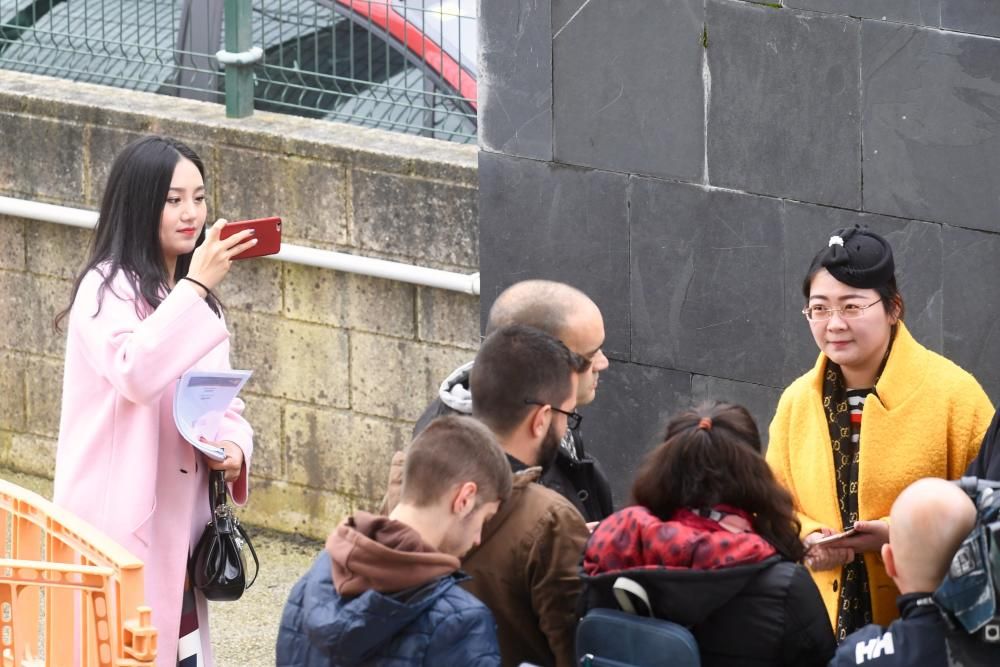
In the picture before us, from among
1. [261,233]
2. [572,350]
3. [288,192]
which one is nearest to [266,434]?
[288,192]

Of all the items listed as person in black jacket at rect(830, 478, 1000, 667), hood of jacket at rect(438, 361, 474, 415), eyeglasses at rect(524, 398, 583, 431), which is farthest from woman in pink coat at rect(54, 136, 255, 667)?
person in black jacket at rect(830, 478, 1000, 667)

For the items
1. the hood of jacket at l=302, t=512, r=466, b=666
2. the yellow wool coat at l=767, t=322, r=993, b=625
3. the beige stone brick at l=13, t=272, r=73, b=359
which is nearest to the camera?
the hood of jacket at l=302, t=512, r=466, b=666

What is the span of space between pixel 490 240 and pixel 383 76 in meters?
1.01

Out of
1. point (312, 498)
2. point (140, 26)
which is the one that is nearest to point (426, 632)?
→ point (312, 498)

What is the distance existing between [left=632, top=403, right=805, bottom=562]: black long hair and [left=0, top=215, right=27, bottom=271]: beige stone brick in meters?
4.56

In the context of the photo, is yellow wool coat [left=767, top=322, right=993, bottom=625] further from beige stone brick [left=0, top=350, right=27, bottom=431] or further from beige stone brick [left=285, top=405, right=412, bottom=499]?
beige stone brick [left=0, top=350, right=27, bottom=431]

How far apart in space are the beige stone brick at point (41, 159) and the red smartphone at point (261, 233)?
8.79 feet

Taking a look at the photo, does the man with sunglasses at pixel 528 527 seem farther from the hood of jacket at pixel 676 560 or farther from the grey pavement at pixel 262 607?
the grey pavement at pixel 262 607

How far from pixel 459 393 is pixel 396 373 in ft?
8.66

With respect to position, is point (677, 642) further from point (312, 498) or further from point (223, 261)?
point (312, 498)

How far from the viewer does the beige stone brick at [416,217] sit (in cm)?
663

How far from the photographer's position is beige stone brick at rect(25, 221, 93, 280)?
7391 mm

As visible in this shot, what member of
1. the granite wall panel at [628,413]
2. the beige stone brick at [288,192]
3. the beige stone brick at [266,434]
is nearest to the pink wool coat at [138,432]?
the granite wall panel at [628,413]

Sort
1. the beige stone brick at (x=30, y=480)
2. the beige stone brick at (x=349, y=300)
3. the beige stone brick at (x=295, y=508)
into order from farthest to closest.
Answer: the beige stone brick at (x=30, y=480), the beige stone brick at (x=295, y=508), the beige stone brick at (x=349, y=300)
